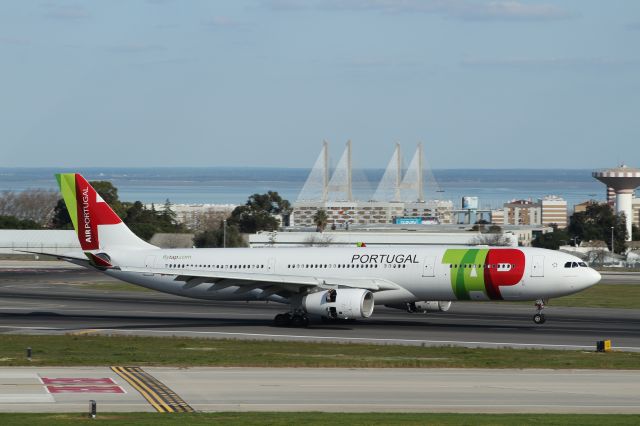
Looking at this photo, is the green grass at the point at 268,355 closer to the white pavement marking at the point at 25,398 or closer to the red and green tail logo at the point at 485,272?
the white pavement marking at the point at 25,398

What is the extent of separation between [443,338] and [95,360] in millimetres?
16702

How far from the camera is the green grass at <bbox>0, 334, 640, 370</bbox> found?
39094 millimetres

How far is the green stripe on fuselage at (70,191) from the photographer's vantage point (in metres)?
61.2

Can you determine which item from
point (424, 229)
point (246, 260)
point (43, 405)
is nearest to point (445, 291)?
point (246, 260)

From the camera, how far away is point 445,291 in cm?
5462

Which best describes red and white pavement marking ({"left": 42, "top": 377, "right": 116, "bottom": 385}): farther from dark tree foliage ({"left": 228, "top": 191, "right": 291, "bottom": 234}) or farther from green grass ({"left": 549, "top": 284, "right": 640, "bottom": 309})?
dark tree foliage ({"left": 228, "top": 191, "right": 291, "bottom": 234})

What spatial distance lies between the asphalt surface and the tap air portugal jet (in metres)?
16.8

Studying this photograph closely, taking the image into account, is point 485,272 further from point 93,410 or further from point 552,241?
point 552,241

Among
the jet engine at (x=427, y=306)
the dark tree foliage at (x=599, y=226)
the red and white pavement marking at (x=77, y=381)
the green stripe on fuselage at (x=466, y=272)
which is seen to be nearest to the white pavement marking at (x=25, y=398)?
the red and white pavement marking at (x=77, y=381)

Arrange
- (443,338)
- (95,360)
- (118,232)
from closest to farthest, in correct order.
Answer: (95,360), (443,338), (118,232)

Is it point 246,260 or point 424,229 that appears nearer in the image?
point 246,260

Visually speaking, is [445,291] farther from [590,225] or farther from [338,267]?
[590,225]

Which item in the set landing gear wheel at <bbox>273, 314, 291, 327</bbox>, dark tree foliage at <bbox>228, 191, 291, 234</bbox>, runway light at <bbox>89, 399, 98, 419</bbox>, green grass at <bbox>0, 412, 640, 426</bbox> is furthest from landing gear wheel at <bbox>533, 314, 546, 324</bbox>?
dark tree foliage at <bbox>228, 191, 291, 234</bbox>

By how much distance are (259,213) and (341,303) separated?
391 ft
